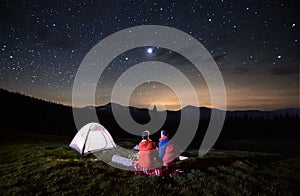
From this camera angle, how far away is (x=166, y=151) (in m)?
8.96

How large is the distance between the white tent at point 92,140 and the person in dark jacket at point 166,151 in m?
6.97

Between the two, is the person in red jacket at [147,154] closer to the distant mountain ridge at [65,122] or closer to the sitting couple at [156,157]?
the sitting couple at [156,157]

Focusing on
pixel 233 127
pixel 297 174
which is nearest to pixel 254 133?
pixel 233 127

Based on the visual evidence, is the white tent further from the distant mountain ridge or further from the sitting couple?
the distant mountain ridge

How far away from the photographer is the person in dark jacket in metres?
8.90

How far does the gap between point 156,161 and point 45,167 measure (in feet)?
19.3

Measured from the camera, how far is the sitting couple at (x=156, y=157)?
8734 mm

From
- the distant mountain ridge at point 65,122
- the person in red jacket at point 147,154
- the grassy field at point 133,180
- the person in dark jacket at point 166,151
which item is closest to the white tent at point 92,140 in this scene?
the grassy field at point 133,180

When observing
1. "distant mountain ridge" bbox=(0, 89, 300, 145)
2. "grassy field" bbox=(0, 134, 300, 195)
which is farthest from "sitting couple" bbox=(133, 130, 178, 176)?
"distant mountain ridge" bbox=(0, 89, 300, 145)

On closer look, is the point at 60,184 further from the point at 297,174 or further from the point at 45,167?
the point at 297,174

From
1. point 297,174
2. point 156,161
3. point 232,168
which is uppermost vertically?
point 156,161

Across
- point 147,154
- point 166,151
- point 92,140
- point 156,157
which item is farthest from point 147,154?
point 92,140

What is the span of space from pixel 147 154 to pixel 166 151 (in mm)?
953

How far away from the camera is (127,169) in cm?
981
